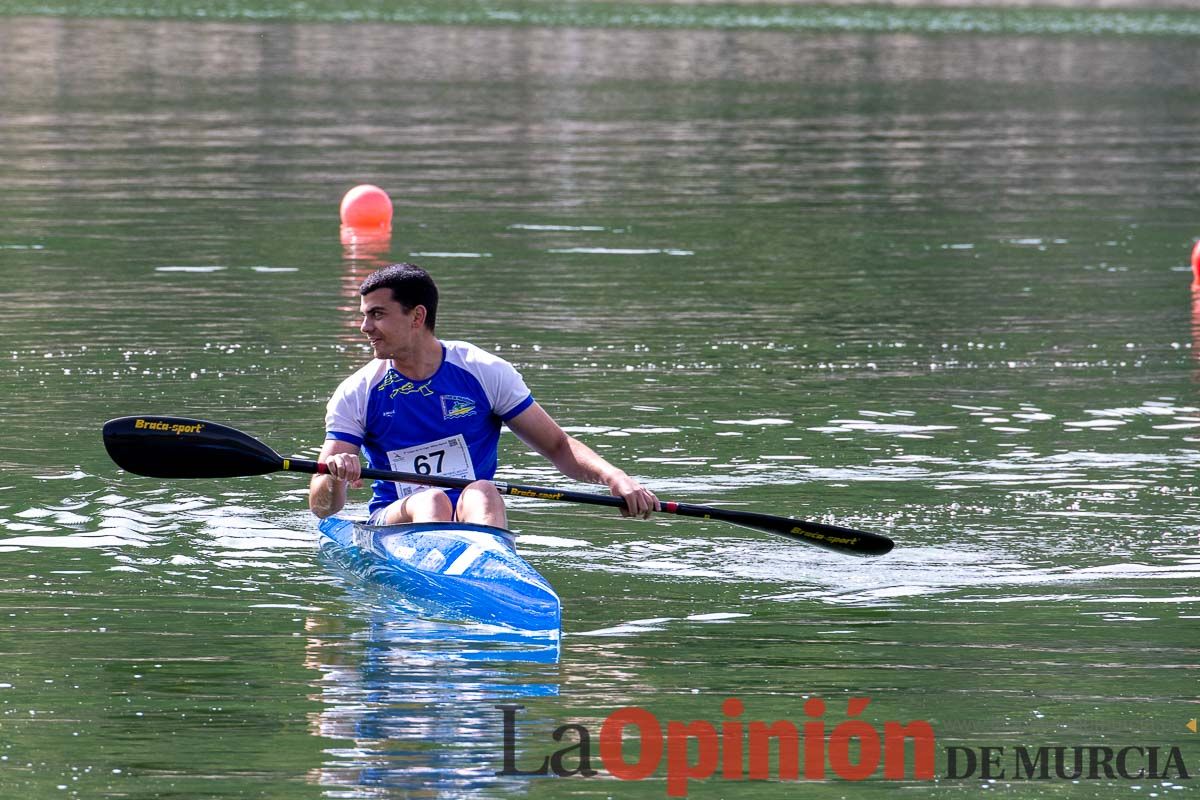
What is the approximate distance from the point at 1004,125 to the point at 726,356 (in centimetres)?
2116

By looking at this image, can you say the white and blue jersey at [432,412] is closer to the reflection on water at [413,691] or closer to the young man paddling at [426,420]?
the young man paddling at [426,420]

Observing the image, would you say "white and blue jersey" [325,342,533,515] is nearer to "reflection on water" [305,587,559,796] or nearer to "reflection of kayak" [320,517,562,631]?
"reflection of kayak" [320,517,562,631]

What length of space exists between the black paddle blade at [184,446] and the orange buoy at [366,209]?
1206 centimetres

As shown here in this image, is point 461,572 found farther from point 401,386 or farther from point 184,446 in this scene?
point 184,446

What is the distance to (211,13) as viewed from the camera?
213 feet

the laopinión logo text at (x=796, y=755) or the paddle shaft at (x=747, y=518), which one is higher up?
the paddle shaft at (x=747, y=518)

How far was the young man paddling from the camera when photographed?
31.3ft

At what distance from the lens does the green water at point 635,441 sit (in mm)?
7703

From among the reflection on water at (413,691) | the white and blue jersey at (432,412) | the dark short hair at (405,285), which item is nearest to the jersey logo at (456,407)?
the white and blue jersey at (432,412)

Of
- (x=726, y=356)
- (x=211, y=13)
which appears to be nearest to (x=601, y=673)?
(x=726, y=356)

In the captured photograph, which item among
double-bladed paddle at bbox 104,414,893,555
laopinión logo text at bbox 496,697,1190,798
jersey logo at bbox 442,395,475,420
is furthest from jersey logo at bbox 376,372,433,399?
laopinión logo text at bbox 496,697,1190,798

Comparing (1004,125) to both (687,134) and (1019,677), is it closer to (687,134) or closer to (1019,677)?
(687,134)

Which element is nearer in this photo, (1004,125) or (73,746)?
(73,746)

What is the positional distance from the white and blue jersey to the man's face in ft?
0.51
